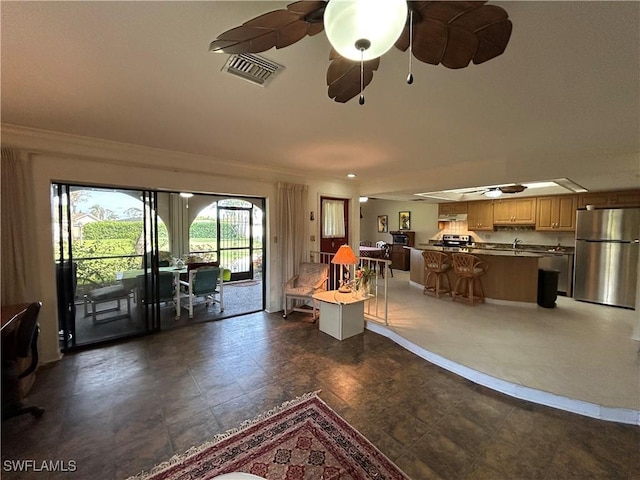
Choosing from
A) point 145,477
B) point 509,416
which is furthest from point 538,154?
point 145,477

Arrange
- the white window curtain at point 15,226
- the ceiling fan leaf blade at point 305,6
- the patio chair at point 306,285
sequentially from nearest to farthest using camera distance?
the ceiling fan leaf blade at point 305,6, the white window curtain at point 15,226, the patio chair at point 306,285

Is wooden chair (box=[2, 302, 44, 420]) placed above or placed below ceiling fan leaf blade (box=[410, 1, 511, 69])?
below

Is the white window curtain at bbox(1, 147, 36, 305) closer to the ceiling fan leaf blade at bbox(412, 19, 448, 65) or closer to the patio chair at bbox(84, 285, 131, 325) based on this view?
the patio chair at bbox(84, 285, 131, 325)

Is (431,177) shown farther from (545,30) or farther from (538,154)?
(545,30)

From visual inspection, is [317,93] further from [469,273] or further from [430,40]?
[469,273]

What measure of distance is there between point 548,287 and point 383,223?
5448mm

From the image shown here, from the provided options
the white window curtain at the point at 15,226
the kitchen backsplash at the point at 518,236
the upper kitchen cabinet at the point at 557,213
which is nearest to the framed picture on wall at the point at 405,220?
the kitchen backsplash at the point at 518,236

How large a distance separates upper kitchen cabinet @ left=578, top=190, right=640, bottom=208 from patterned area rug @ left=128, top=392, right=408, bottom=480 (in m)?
6.42

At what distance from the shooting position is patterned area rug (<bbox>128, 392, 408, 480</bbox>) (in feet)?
5.45

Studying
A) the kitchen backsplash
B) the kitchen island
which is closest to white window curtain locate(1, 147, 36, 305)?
the kitchen island

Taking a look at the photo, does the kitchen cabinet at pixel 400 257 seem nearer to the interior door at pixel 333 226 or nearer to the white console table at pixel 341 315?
the interior door at pixel 333 226

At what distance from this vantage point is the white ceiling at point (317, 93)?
4.31 feet

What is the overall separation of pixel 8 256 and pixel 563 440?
5.29m

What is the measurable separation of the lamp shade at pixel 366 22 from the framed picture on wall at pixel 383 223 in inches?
347
